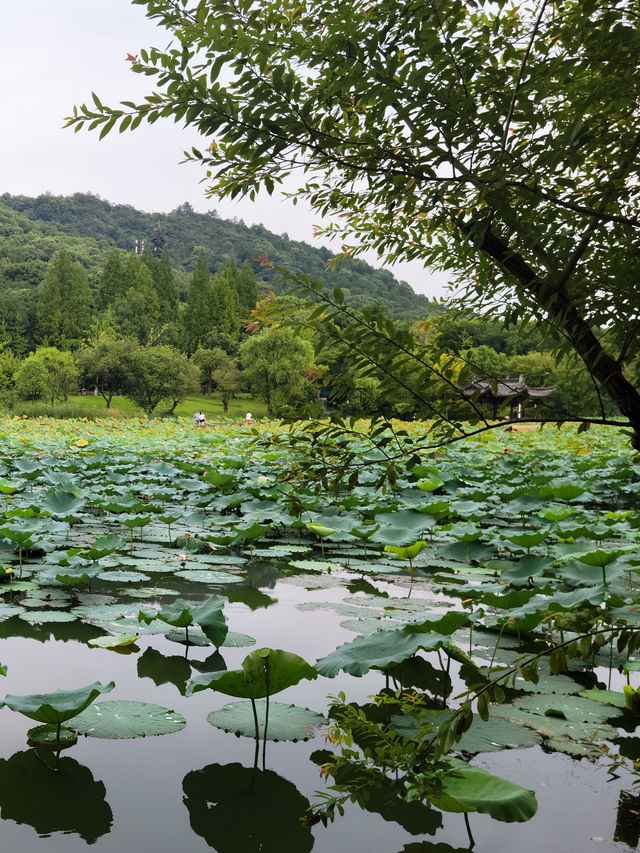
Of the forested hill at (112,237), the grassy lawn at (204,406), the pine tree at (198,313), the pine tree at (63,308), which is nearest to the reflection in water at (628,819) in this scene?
the grassy lawn at (204,406)

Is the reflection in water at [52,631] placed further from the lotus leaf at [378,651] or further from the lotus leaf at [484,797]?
the lotus leaf at [484,797]

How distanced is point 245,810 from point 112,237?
96207 mm

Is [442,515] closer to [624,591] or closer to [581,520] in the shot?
[581,520]

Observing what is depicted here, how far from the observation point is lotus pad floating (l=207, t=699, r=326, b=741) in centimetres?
157

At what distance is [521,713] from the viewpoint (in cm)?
173

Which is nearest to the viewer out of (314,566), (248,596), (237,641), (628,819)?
(628,819)

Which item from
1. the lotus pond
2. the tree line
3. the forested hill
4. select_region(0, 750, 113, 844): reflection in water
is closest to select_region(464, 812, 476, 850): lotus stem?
the lotus pond

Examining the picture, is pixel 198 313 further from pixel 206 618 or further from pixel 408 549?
pixel 206 618

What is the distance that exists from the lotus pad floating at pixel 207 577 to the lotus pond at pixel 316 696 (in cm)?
1

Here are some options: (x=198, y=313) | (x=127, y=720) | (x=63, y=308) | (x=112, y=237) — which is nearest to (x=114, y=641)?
(x=127, y=720)

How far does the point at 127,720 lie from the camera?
1.60m

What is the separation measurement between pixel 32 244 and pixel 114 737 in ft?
239

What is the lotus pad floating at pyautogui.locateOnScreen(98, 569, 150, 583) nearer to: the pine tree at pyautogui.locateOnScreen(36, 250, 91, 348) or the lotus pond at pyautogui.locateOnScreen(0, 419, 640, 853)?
the lotus pond at pyautogui.locateOnScreen(0, 419, 640, 853)

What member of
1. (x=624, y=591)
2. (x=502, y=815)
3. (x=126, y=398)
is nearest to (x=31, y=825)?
(x=502, y=815)
